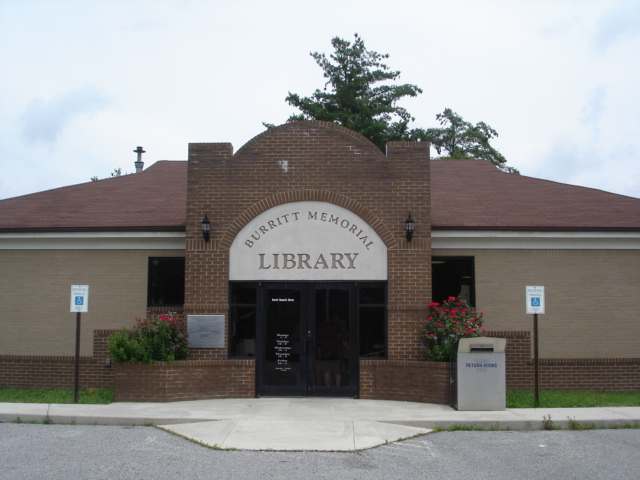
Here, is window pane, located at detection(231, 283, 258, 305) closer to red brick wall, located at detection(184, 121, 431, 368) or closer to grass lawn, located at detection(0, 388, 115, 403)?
red brick wall, located at detection(184, 121, 431, 368)

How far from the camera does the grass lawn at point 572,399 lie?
11.5m

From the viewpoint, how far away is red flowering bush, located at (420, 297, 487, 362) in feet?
38.1

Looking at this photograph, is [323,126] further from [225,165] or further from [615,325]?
[615,325]

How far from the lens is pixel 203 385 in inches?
477

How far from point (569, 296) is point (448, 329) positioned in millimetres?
3556

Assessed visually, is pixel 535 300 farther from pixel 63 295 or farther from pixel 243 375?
pixel 63 295

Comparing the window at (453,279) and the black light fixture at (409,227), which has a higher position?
the black light fixture at (409,227)

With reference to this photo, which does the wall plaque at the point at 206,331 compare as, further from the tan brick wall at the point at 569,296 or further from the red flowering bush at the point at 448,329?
the tan brick wall at the point at 569,296

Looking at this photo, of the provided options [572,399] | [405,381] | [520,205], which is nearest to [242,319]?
[405,381]

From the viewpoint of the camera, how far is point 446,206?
48.8 ft

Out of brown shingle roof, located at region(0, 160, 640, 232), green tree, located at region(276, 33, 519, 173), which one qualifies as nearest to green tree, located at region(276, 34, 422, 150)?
green tree, located at region(276, 33, 519, 173)

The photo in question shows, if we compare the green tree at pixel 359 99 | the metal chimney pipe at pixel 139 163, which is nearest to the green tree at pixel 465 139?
the green tree at pixel 359 99

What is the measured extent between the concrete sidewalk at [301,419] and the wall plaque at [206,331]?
1.24 m

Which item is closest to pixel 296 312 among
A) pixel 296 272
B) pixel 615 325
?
pixel 296 272
